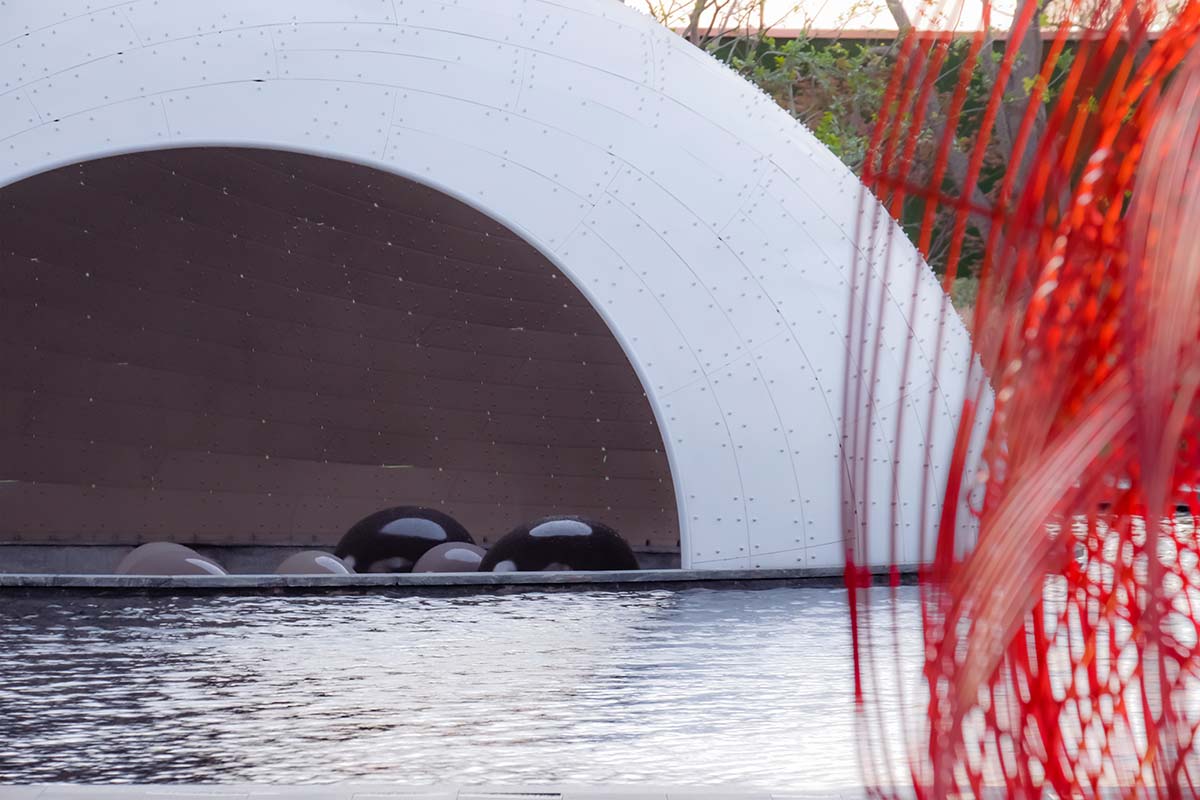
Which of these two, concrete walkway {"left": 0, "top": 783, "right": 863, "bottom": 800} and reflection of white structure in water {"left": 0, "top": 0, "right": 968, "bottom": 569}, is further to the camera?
reflection of white structure in water {"left": 0, "top": 0, "right": 968, "bottom": 569}

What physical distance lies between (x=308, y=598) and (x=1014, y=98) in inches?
570

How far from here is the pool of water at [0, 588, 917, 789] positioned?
525 centimetres

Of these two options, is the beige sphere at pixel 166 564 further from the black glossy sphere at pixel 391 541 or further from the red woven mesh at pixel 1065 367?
the red woven mesh at pixel 1065 367

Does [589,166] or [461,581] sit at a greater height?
[589,166]

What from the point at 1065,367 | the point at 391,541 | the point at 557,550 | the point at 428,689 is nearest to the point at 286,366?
the point at 391,541

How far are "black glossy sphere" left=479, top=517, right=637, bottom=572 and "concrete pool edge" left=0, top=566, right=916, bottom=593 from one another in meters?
0.74

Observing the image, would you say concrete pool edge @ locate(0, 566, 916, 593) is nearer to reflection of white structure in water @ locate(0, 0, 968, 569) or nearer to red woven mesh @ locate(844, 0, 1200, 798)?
reflection of white structure in water @ locate(0, 0, 968, 569)

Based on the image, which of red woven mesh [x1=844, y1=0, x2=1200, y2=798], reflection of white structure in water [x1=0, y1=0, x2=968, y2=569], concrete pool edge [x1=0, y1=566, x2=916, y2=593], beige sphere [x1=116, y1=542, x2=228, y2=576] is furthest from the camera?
beige sphere [x1=116, y1=542, x2=228, y2=576]

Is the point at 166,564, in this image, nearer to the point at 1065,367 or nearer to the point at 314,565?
the point at 314,565

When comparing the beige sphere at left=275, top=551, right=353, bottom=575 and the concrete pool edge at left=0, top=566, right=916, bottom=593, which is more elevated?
the beige sphere at left=275, top=551, right=353, bottom=575

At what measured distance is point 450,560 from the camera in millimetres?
11461

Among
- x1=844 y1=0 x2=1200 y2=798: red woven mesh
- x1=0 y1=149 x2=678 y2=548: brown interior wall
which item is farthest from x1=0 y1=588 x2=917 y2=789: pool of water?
x1=0 y1=149 x2=678 y2=548: brown interior wall

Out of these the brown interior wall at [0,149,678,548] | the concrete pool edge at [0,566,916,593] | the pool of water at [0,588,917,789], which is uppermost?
the brown interior wall at [0,149,678,548]

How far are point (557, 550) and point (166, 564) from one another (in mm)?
2846
